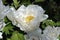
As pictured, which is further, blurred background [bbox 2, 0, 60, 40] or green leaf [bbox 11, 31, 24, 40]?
blurred background [bbox 2, 0, 60, 40]

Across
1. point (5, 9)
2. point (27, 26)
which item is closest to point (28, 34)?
point (27, 26)

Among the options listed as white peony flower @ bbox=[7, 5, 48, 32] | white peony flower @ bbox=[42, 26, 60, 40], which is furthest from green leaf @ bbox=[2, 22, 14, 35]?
white peony flower @ bbox=[42, 26, 60, 40]

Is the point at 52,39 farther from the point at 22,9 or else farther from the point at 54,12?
the point at 54,12

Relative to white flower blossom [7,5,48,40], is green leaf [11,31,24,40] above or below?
below

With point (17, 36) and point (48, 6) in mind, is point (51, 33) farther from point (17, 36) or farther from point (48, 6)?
point (48, 6)

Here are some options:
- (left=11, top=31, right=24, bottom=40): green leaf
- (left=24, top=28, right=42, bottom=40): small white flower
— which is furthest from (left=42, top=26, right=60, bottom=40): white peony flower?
(left=11, top=31, right=24, bottom=40): green leaf

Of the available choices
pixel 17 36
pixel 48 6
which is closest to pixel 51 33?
pixel 17 36

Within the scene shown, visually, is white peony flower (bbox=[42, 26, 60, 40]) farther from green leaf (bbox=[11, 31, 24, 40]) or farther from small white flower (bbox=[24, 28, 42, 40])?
green leaf (bbox=[11, 31, 24, 40])

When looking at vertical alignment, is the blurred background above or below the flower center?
below

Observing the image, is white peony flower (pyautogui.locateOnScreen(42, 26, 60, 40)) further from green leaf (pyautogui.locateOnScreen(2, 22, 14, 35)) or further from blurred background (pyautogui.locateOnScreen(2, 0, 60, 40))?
green leaf (pyautogui.locateOnScreen(2, 22, 14, 35))
